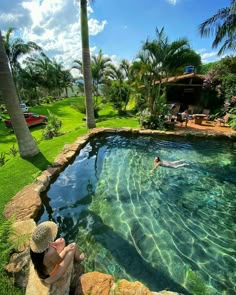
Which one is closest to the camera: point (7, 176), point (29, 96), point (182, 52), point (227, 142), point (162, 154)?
point (7, 176)

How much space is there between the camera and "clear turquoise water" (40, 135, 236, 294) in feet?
12.3

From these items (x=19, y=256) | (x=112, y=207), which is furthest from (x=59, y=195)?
(x=19, y=256)

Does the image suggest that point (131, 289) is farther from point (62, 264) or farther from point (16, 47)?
point (16, 47)

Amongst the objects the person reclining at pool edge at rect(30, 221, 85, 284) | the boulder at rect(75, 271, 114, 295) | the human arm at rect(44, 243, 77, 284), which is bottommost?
the boulder at rect(75, 271, 114, 295)

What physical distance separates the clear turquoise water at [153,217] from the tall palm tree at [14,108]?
69.9 inches

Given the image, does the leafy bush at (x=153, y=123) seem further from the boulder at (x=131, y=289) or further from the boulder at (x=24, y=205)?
the boulder at (x=131, y=289)

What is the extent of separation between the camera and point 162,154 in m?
9.44

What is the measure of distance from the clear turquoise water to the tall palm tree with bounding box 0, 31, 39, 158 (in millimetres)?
1775

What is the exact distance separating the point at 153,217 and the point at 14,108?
575cm

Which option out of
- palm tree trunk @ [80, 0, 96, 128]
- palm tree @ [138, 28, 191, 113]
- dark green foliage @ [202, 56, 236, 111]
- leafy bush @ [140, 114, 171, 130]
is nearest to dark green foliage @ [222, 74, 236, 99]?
dark green foliage @ [202, 56, 236, 111]

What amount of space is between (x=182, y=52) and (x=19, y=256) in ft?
46.7

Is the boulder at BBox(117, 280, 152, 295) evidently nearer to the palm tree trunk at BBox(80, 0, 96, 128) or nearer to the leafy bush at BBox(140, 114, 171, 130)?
A: the palm tree trunk at BBox(80, 0, 96, 128)

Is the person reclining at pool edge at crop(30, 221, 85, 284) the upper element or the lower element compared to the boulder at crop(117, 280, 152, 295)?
upper

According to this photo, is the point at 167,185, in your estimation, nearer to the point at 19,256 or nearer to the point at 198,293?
the point at 198,293
